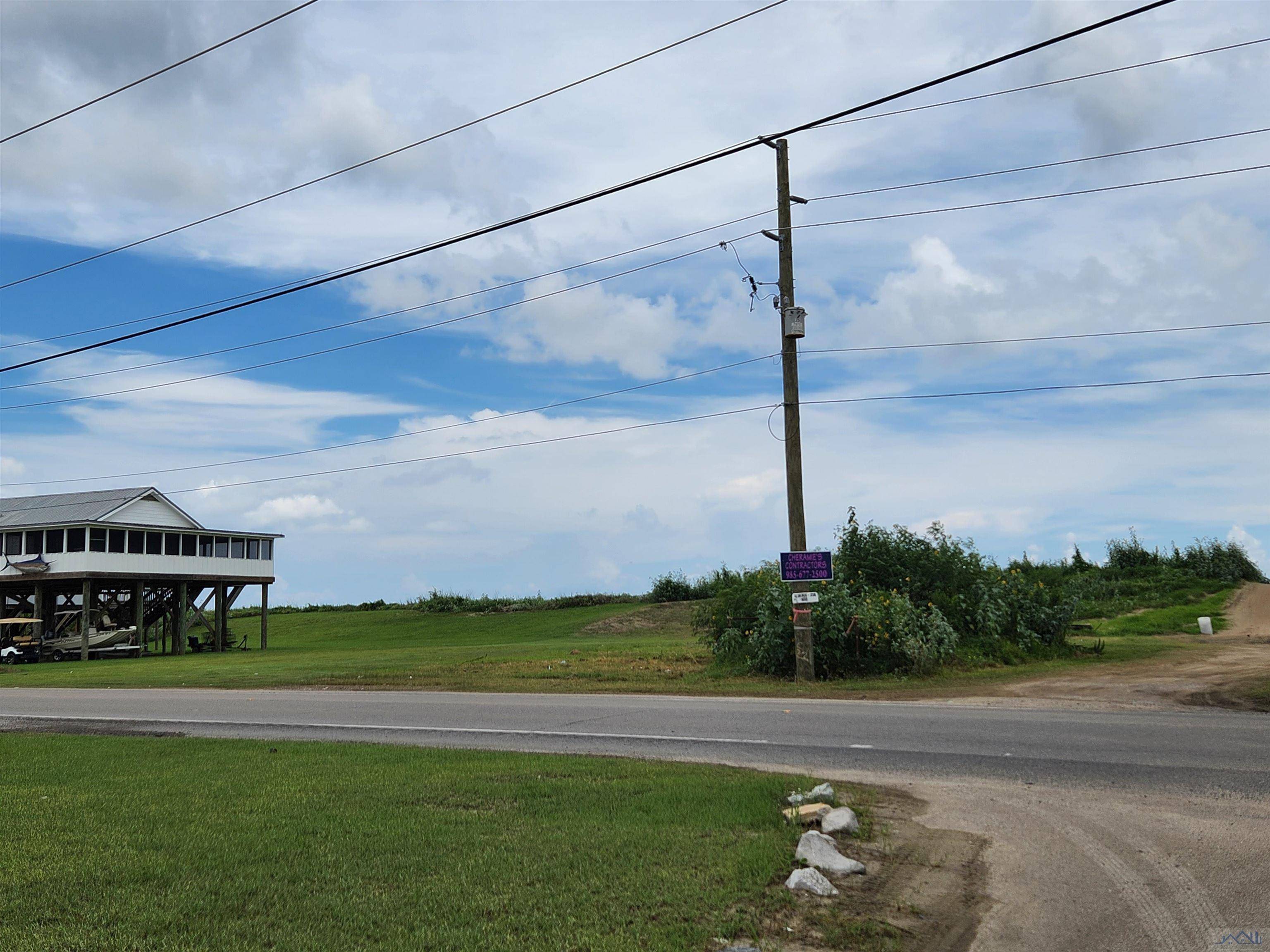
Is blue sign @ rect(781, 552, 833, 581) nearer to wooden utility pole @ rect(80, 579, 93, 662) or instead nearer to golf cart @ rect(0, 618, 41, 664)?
wooden utility pole @ rect(80, 579, 93, 662)

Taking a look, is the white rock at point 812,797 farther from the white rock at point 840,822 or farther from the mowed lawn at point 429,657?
the mowed lawn at point 429,657

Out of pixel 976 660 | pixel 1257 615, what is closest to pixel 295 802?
pixel 976 660

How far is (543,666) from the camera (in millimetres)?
23844

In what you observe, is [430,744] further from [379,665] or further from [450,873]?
[379,665]

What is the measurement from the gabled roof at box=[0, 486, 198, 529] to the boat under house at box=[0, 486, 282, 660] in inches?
2.7

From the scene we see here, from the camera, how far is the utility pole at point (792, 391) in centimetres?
1877

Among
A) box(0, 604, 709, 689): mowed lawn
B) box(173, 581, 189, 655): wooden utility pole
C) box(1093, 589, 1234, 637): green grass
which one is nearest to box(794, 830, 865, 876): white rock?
box(0, 604, 709, 689): mowed lawn

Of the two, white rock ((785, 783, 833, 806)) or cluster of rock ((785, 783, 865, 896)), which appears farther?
white rock ((785, 783, 833, 806))

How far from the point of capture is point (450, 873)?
5922 millimetres

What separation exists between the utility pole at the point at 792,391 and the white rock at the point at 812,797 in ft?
35.1

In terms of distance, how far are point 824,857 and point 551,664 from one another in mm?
18456

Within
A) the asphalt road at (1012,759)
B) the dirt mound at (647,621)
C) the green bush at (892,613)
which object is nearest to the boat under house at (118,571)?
the dirt mound at (647,621)

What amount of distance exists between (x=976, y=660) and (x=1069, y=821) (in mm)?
13175

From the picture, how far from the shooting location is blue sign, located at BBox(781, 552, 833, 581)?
18125 mm
